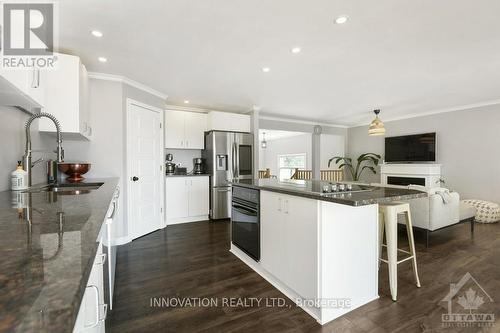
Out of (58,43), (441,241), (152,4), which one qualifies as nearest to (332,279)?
(152,4)

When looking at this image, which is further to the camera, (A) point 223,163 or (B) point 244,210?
(A) point 223,163

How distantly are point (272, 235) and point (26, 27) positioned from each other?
2406mm

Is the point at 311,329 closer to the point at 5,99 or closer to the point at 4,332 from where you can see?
the point at 4,332

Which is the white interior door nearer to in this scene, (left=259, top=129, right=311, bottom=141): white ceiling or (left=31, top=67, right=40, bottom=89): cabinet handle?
(left=31, top=67, right=40, bottom=89): cabinet handle

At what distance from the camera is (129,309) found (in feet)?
5.72

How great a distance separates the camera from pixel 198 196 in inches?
174

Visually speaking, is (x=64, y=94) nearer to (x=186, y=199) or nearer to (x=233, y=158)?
(x=186, y=199)

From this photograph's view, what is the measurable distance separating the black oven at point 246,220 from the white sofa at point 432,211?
2.14 m

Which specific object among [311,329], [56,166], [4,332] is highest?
[56,166]

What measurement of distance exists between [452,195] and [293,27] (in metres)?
3.28

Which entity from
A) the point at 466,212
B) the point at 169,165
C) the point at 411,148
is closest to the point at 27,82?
the point at 169,165

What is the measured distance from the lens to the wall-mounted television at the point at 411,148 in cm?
522

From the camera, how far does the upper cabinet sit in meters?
4.58

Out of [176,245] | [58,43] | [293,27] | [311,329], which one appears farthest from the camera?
[176,245]
